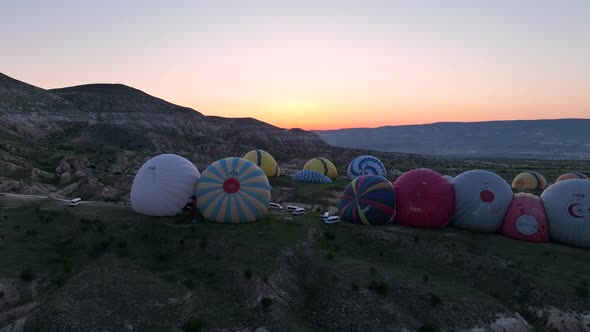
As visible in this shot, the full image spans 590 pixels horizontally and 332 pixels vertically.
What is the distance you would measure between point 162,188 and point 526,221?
2117 cm

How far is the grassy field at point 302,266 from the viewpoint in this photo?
14.3 m

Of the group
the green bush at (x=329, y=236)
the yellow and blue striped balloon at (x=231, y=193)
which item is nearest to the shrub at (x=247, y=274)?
the yellow and blue striped balloon at (x=231, y=193)

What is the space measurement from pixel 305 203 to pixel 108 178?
84.2ft

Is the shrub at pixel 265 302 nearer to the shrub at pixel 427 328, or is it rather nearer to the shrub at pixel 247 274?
the shrub at pixel 247 274

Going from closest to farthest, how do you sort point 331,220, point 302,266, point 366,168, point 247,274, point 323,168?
point 247,274
point 302,266
point 331,220
point 366,168
point 323,168

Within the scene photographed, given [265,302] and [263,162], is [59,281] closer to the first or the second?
[265,302]

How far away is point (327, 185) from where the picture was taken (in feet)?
140

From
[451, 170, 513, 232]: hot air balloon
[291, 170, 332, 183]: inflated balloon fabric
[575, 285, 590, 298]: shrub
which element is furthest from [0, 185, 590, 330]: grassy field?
[291, 170, 332, 183]: inflated balloon fabric

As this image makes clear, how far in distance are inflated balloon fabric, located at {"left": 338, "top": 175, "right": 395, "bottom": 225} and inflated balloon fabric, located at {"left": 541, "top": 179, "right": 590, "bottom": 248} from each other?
8929 mm

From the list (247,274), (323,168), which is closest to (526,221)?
(247,274)

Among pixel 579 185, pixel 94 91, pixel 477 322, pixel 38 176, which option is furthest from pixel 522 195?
pixel 94 91

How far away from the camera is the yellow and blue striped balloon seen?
20.6 metres

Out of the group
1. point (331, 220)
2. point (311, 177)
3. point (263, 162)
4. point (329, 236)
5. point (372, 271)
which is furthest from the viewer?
point (263, 162)

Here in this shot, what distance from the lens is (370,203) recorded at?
70.9 ft
